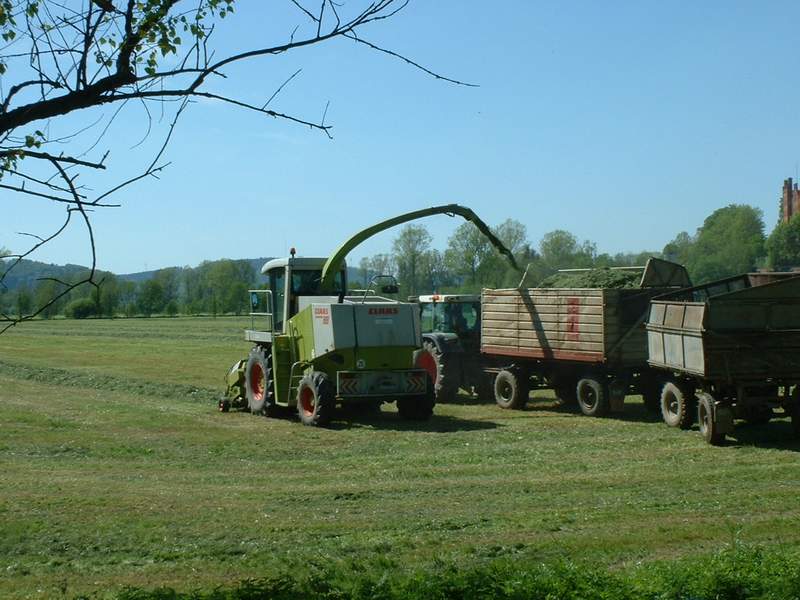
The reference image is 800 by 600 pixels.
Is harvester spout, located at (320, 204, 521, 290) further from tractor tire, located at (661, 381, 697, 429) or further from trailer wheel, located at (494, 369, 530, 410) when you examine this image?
tractor tire, located at (661, 381, 697, 429)

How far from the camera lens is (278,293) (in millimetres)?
19438

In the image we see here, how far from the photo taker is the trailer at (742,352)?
1404 centimetres

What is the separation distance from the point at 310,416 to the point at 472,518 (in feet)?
28.0

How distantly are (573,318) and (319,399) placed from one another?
4550 mm

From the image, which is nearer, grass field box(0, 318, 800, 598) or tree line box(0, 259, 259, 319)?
grass field box(0, 318, 800, 598)

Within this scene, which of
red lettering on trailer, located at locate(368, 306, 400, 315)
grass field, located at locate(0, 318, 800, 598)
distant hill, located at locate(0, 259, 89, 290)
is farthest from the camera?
red lettering on trailer, located at locate(368, 306, 400, 315)

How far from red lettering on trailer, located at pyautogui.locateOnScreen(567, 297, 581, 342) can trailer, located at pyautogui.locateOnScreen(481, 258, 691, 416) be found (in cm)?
2

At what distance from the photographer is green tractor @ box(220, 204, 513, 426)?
17500mm

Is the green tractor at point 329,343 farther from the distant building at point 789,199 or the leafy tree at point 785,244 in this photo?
the distant building at point 789,199

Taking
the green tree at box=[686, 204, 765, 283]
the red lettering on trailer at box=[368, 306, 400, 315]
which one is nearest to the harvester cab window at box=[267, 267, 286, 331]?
the red lettering on trailer at box=[368, 306, 400, 315]

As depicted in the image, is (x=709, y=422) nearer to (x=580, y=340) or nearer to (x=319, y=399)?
(x=580, y=340)

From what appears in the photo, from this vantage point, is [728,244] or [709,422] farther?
[728,244]

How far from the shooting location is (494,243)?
20844 mm

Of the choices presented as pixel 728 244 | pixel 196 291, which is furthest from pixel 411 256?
pixel 196 291
